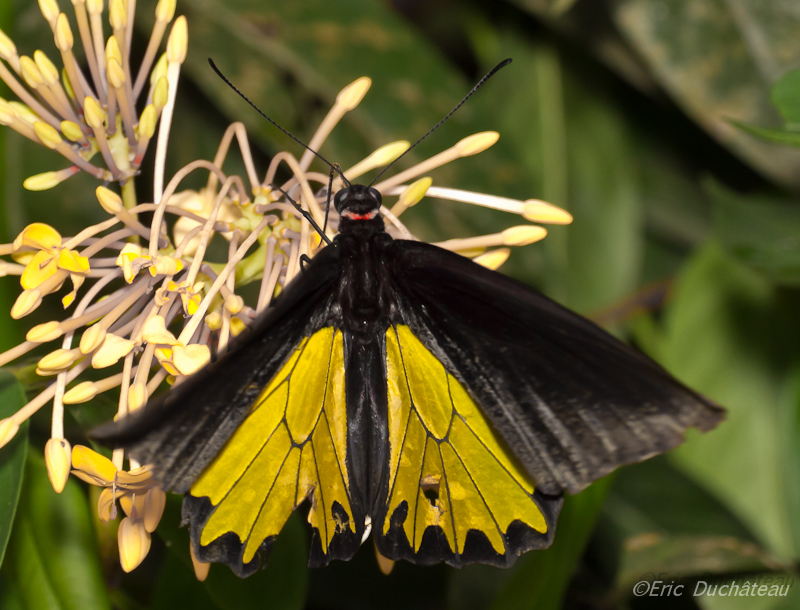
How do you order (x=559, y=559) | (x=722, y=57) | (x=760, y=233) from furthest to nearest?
1. (x=722, y=57)
2. (x=760, y=233)
3. (x=559, y=559)

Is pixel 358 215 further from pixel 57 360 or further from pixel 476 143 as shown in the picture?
pixel 57 360

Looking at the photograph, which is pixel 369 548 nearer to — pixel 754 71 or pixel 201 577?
pixel 201 577

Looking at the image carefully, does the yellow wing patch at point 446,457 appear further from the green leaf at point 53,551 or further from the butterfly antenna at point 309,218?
the green leaf at point 53,551

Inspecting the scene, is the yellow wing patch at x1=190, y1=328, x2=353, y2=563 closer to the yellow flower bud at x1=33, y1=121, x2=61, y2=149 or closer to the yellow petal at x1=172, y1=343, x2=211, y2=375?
the yellow petal at x1=172, y1=343, x2=211, y2=375

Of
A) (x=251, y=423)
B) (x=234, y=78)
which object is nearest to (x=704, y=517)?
(x=251, y=423)

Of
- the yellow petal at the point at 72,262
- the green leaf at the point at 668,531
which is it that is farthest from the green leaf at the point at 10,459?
the green leaf at the point at 668,531

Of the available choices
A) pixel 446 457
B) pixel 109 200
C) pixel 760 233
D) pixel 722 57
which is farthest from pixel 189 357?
pixel 722 57
